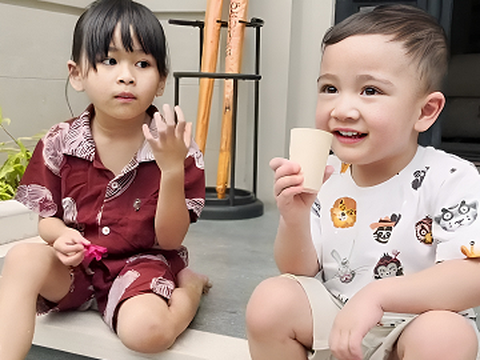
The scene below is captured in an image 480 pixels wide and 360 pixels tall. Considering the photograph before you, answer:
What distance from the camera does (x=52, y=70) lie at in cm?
227

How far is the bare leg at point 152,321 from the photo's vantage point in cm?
92

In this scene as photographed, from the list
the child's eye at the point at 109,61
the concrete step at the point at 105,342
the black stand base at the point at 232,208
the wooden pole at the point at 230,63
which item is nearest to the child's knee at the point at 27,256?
the concrete step at the point at 105,342

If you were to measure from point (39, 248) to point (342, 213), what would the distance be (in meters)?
0.54

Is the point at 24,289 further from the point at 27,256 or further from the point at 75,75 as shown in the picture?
the point at 75,75

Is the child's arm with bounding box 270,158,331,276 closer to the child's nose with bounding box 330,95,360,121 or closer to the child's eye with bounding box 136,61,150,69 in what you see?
the child's nose with bounding box 330,95,360,121

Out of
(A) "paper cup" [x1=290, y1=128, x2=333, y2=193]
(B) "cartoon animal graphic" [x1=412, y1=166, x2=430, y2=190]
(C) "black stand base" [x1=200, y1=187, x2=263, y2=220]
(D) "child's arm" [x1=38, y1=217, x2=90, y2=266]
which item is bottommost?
(C) "black stand base" [x1=200, y1=187, x2=263, y2=220]

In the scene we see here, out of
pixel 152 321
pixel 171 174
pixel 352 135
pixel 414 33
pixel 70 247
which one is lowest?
pixel 152 321

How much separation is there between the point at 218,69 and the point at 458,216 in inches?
69.3

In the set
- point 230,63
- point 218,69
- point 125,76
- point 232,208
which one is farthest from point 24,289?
point 218,69

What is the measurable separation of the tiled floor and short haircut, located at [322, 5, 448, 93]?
1.89 feet

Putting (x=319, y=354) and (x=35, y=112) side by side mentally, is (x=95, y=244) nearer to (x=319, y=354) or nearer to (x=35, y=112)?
(x=319, y=354)

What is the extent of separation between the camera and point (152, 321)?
92 centimetres

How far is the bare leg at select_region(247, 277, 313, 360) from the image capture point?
0.76 meters

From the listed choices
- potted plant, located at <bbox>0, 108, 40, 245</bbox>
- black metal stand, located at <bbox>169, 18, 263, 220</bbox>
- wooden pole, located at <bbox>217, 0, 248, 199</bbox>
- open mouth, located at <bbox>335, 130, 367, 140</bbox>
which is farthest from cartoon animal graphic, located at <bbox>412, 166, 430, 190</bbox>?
wooden pole, located at <bbox>217, 0, 248, 199</bbox>
